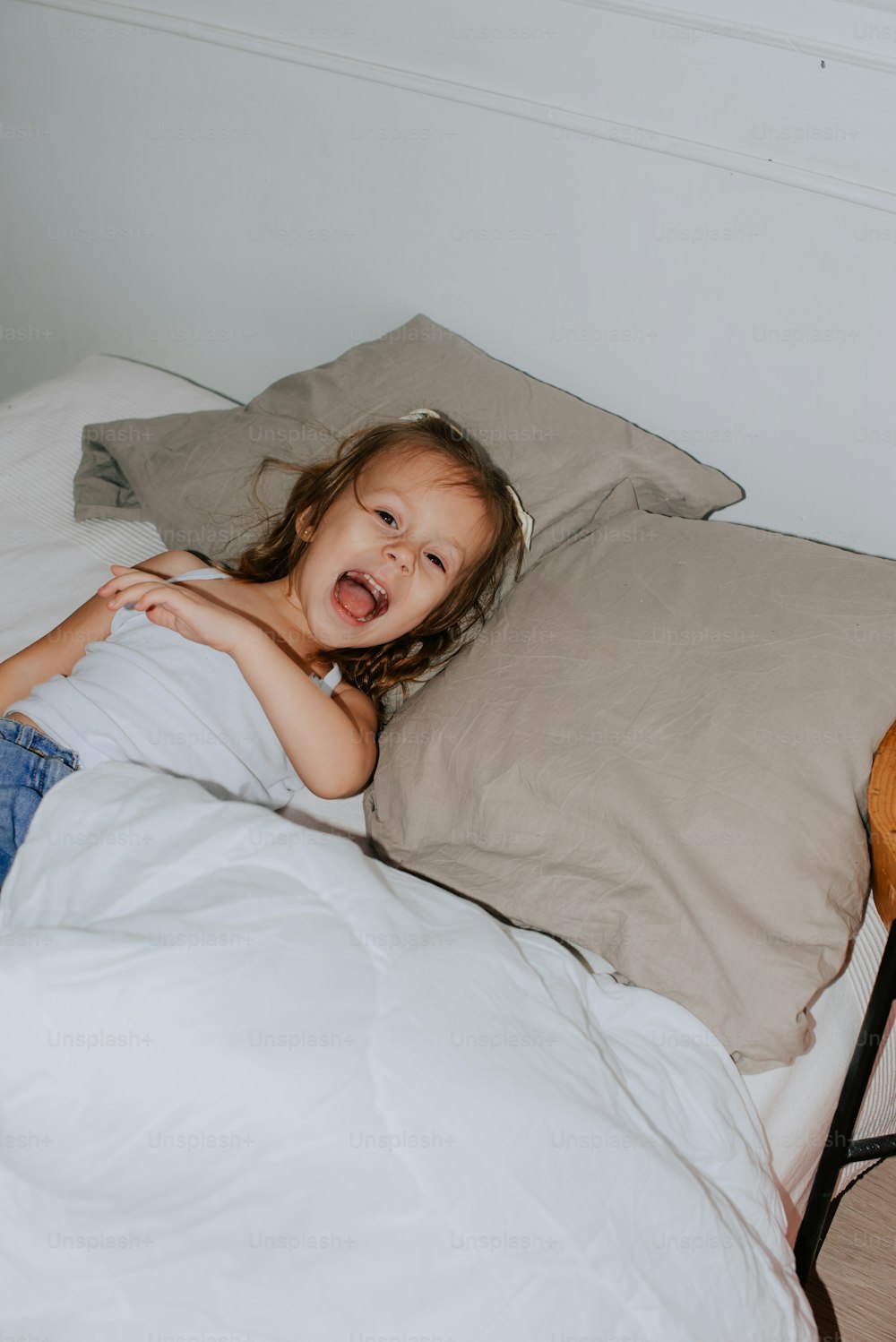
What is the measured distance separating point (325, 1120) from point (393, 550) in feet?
2.04

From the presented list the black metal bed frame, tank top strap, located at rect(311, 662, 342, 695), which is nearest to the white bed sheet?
the black metal bed frame

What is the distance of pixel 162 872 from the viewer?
84 cm

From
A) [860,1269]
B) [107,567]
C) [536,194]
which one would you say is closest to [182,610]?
[107,567]

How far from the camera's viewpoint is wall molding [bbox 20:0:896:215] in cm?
114

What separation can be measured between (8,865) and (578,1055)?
1.80 feet

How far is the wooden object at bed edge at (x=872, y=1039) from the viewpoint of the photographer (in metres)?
0.93

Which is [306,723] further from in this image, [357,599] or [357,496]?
[357,496]

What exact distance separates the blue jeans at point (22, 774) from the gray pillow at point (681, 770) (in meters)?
0.31

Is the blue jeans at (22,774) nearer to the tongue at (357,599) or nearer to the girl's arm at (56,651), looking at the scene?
the girl's arm at (56,651)

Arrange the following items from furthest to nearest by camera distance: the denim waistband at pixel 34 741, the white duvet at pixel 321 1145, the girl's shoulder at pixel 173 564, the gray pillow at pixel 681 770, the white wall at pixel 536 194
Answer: the girl's shoulder at pixel 173 564 < the white wall at pixel 536 194 < the denim waistband at pixel 34 741 < the gray pillow at pixel 681 770 < the white duvet at pixel 321 1145

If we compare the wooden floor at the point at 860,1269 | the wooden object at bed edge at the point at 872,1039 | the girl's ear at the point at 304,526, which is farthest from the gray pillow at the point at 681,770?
the wooden floor at the point at 860,1269

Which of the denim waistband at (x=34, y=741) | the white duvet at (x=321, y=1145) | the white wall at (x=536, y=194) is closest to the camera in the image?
the white duvet at (x=321, y=1145)

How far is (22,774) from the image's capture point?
1.03 metres

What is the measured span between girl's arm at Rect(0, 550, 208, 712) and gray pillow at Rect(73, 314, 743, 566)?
15 cm
